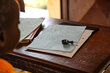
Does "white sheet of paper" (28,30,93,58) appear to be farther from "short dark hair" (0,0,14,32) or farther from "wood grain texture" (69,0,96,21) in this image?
"wood grain texture" (69,0,96,21)

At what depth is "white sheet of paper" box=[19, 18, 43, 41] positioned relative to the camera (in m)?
1.06

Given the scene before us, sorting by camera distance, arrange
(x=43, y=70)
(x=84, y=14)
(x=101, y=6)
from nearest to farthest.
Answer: (x=43, y=70) < (x=101, y=6) < (x=84, y=14)

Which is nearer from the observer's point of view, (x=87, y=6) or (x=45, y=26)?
(x=45, y=26)

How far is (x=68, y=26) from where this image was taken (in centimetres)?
112

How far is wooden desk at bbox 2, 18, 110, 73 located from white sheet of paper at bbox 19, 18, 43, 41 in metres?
0.12

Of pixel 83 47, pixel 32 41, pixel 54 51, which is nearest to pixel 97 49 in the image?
pixel 83 47

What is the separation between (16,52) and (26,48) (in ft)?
0.16

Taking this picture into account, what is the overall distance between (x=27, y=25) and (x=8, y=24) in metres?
0.69

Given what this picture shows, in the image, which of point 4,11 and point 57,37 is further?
point 57,37

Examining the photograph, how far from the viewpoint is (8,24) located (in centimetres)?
44

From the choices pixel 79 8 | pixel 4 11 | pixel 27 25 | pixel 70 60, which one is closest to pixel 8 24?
pixel 4 11

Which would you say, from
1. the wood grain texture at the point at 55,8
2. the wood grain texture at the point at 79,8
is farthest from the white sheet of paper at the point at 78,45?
the wood grain texture at the point at 55,8

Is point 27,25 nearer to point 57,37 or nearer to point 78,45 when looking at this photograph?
point 57,37

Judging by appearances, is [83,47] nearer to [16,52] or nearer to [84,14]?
[16,52]
